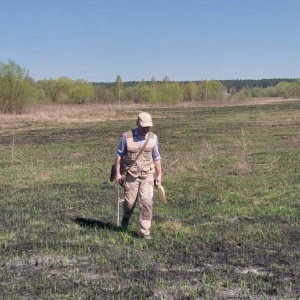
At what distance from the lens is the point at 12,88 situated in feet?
195

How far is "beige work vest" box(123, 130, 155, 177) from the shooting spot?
812 centimetres

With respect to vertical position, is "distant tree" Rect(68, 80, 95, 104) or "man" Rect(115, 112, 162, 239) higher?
"distant tree" Rect(68, 80, 95, 104)

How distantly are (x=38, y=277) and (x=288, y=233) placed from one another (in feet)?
13.2

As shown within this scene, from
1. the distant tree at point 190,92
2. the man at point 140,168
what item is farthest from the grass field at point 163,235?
the distant tree at point 190,92

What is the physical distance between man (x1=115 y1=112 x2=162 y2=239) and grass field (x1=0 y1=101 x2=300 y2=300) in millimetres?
452

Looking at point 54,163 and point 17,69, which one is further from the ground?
point 17,69

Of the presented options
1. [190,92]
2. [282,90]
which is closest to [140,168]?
[190,92]

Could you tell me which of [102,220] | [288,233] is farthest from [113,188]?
[288,233]

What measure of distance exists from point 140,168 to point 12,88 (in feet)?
176

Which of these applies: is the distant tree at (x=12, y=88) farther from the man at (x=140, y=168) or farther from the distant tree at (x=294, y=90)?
the distant tree at (x=294, y=90)

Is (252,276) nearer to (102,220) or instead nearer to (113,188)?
(102,220)

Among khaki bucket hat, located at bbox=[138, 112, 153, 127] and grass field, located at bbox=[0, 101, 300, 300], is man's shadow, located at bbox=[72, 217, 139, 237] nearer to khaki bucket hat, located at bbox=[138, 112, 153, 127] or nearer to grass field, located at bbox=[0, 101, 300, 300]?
grass field, located at bbox=[0, 101, 300, 300]

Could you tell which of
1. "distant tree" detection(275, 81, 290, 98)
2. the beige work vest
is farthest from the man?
"distant tree" detection(275, 81, 290, 98)

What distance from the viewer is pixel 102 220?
962cm
